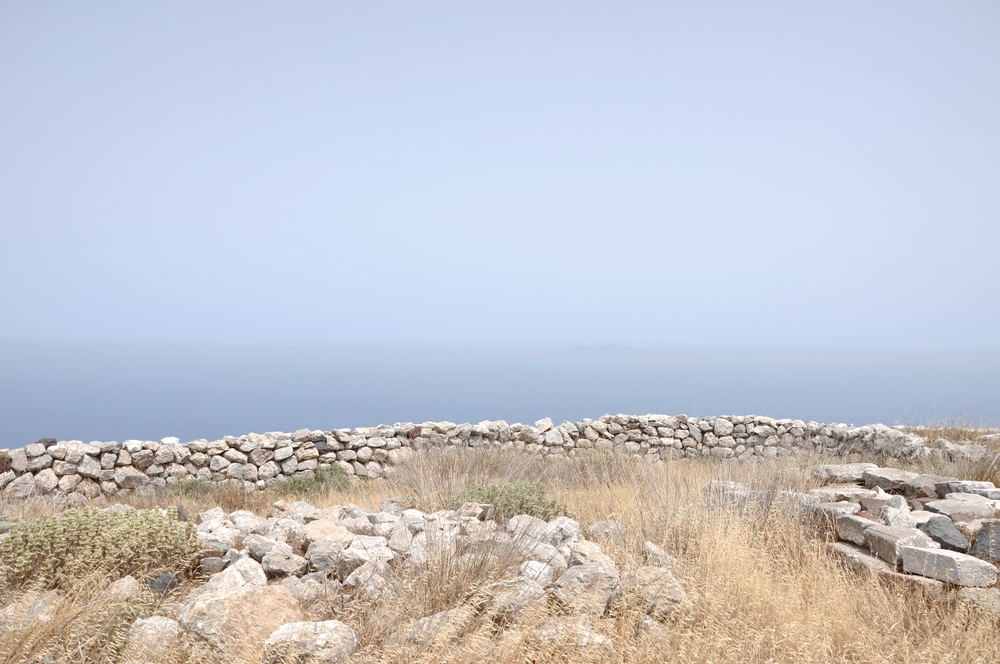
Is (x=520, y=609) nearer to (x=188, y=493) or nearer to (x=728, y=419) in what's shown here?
(x=188, y=493)

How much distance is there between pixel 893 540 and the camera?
16.0 feet

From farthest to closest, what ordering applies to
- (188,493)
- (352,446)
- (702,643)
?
(352,446), (188,493), (702,643)

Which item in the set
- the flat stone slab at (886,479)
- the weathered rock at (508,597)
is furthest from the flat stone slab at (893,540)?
the weathered rock at (508,597)

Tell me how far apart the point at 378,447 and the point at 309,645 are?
10.5 meters

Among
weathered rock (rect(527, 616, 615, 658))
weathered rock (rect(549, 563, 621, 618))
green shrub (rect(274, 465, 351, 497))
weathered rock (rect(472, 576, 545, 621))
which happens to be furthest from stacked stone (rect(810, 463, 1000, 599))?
green shrub (rect(274, 465, 351, 497))

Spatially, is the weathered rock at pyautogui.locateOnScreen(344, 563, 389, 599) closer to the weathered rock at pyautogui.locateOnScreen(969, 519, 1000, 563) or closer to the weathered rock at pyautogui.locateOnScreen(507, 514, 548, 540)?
the weathered rock at pyautogui.locateOnScreen(507, 514, 548, 540)

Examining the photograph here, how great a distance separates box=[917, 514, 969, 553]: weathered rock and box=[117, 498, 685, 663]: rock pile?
2.43 metres

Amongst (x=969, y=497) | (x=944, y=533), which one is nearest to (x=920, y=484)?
(x=969, y=497)

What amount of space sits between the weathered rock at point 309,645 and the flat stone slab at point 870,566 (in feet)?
12.0

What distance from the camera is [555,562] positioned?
14.4 ft

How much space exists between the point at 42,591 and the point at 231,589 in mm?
1218

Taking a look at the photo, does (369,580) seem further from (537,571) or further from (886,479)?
(886,479)

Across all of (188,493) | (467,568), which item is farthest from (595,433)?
(467,568)

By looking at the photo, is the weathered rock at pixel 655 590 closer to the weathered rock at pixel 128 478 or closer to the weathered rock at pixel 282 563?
the weathered rock at pixel 282 563
